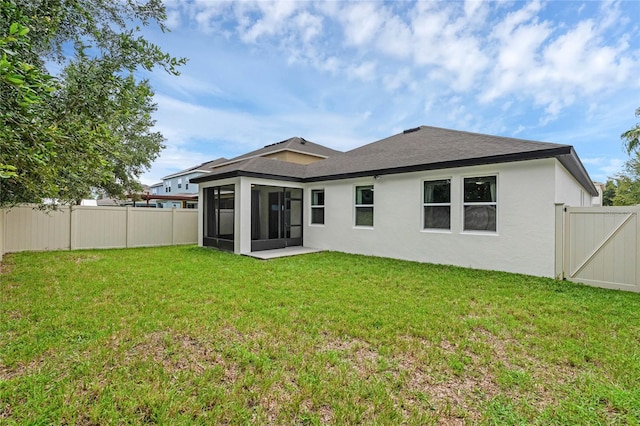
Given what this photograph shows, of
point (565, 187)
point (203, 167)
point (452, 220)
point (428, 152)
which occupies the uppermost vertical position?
point (203, 167)

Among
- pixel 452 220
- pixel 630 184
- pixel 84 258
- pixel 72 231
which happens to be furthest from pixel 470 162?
pixel 630 184

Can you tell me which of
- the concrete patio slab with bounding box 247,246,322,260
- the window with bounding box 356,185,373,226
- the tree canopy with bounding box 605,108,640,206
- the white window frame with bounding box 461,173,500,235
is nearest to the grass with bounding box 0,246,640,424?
the white window frame with bounding box 461,173,500,235

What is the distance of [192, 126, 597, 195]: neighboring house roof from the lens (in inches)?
275

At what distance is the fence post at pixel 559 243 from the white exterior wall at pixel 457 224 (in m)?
0.07

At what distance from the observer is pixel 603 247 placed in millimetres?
5988

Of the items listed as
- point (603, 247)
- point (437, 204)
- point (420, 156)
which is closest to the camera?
point (603, 247)

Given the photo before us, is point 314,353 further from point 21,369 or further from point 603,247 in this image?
point 603,247

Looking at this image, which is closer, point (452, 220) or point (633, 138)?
point (452, 220)

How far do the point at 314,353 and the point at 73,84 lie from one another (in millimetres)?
4412

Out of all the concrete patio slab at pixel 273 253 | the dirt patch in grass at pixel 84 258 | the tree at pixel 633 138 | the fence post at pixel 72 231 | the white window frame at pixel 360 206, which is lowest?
the dirt patch in grass at pixel 84 258

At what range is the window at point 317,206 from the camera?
1168cm

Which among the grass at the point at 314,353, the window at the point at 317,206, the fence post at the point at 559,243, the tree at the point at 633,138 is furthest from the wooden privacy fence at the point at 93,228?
the tree at the point at 633,138

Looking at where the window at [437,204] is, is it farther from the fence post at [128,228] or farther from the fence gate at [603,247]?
the fence post at [128,228]

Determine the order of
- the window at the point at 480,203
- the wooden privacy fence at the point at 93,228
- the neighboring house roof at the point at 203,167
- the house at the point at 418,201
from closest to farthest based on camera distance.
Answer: the house at the point at 418,201 < the window at the point at 480,203 < the wooden privacy fence at the point at 93,228 < the neighboring house roof at the point at 203,167
